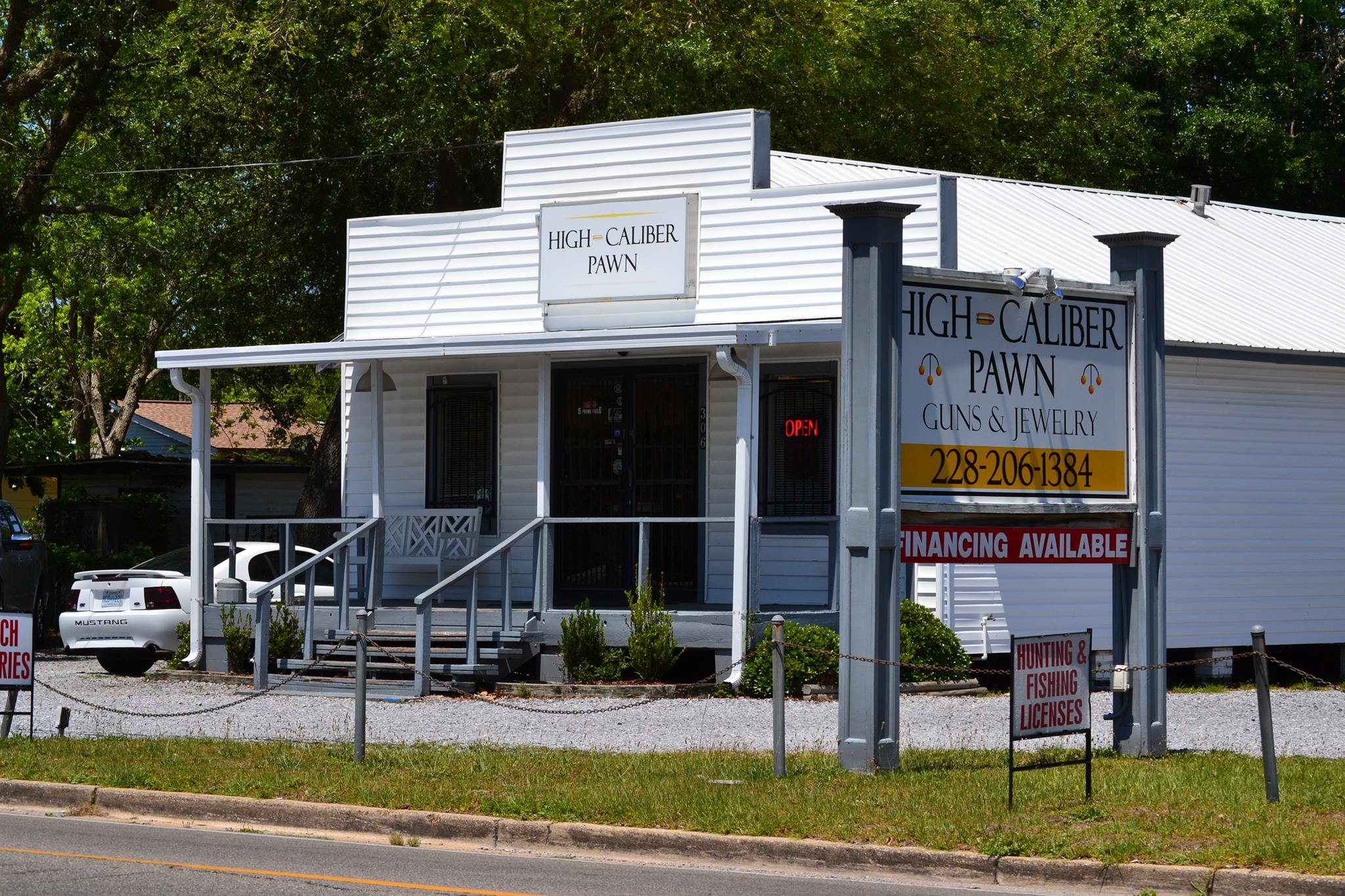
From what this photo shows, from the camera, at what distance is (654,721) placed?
15828 millimetres

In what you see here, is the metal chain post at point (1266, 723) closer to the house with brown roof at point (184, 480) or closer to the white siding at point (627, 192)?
the white siding at point (627, 192)

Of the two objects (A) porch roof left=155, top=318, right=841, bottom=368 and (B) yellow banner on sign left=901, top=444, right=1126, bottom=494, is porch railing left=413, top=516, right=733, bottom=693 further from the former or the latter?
(B) yellow banner on sign left=901, top=444, right=1126, bottom=494

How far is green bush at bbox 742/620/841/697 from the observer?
17.3 metres

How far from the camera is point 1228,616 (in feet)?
66.2

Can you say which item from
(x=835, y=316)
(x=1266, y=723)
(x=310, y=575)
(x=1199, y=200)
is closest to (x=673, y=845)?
(x=1266, y=723)

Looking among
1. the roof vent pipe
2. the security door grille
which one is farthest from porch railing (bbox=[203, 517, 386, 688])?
the roof vent pipe

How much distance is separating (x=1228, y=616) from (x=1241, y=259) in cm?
592

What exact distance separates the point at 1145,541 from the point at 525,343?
7802 mm

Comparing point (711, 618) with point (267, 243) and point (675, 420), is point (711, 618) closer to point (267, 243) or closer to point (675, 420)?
point (675, 420)

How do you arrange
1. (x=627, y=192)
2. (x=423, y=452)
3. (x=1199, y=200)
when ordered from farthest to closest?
(x=1199, y=200) → (x=423, y=452) → (x=627, y=192)

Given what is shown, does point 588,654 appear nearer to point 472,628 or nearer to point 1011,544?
point 472,628

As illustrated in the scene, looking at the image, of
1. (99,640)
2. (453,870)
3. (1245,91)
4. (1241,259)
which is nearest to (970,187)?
(1241,259)

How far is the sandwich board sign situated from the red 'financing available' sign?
49.1 inches

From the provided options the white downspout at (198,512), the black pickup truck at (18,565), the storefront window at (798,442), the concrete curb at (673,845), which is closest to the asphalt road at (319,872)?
the concrete curb at (673,845)
